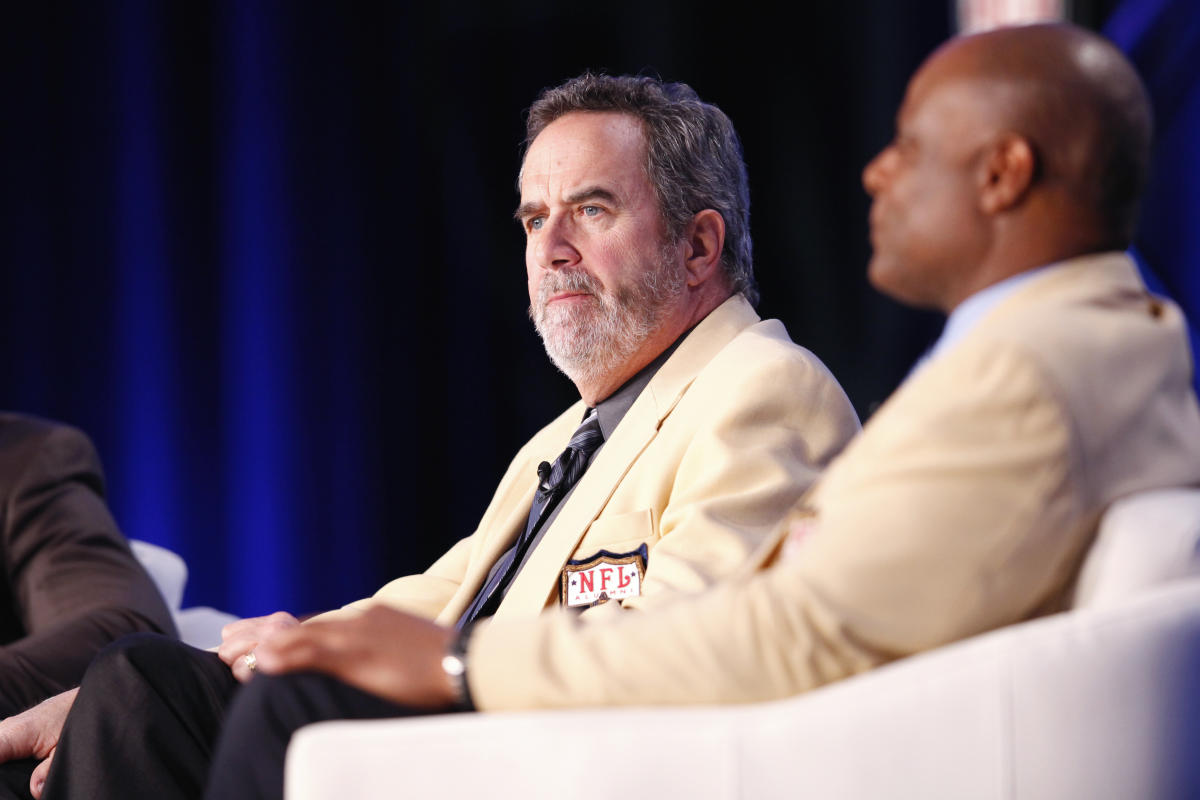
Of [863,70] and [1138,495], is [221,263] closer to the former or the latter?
[863,70]

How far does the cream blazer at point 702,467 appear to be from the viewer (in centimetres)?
147

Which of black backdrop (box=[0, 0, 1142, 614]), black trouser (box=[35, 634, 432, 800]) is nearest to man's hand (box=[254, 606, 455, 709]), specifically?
black trouser (box=[35, 634, 432, 800])

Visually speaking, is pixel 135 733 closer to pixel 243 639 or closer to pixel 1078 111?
pixel 243 639

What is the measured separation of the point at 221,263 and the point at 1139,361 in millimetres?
3192

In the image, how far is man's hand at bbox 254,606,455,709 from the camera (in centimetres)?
104

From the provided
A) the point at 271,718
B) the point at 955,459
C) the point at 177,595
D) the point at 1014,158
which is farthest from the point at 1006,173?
the point at 177,595

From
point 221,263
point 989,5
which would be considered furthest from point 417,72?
point 989,5

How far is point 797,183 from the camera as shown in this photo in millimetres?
3061

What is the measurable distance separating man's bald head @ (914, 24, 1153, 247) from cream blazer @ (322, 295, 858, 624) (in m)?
0.58

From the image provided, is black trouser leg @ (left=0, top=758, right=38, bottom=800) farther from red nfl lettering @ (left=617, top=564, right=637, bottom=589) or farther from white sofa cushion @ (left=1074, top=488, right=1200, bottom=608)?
white sofa cushion @ (left=1074, top=488, right=1200, bottom=608)

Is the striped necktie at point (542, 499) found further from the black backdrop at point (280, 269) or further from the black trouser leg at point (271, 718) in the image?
the black backdrop at point (280, 269)

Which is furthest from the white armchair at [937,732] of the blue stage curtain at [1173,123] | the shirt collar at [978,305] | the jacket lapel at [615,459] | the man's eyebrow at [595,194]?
the blue stage curtain at [1173,123]

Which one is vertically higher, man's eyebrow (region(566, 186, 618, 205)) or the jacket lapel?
man's eyebrow (region(566, 186, 618, 205))

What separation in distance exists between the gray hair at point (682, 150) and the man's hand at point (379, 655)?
104 centimetres
